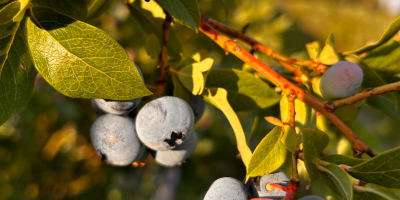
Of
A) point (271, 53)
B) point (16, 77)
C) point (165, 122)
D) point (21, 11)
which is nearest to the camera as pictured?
point (21, 11)

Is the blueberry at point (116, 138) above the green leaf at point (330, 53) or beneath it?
beneath

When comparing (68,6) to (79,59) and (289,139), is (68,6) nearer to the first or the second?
(79,59)

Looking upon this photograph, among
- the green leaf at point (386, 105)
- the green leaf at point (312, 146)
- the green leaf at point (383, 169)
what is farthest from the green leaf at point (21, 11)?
the green leaf at point (386, 105)

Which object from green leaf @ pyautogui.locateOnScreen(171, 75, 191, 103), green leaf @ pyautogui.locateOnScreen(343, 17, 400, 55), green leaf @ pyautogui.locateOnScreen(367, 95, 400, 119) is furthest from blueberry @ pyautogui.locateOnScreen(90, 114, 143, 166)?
green leaf @ pyautogui.locateOnScreen(367, 95, 400, 119)

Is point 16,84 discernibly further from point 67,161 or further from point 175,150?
point 67,161

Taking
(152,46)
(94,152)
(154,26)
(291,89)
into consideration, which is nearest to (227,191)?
(291,89)

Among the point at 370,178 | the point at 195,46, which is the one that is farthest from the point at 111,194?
the point at 370,178

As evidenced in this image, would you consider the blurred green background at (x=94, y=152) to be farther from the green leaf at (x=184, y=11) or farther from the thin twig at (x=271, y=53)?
the green leaf at (x=184, y=11)
